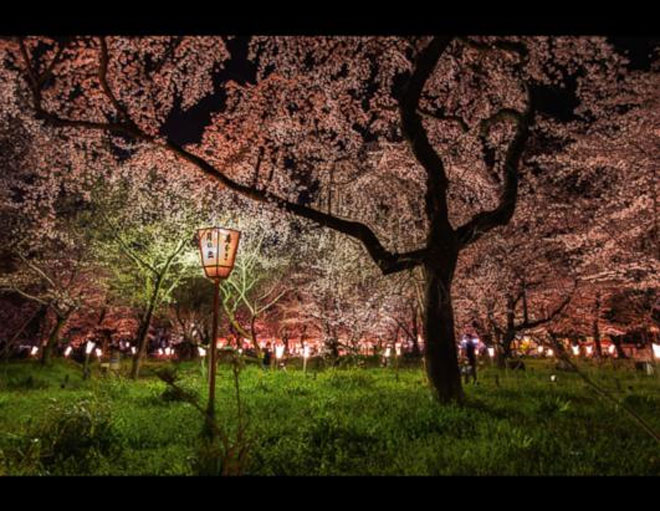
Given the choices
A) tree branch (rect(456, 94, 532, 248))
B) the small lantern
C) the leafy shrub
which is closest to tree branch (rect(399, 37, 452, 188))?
tree branch (rect(456, 94, 532, 248))

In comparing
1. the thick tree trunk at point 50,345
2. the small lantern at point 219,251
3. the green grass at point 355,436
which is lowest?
the green grass at point 355,436

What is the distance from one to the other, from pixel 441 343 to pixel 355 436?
135 inches

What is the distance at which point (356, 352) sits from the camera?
22609 mm

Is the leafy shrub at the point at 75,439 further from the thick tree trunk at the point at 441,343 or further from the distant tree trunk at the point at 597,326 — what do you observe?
the distant tree trunk at the point at 597,326

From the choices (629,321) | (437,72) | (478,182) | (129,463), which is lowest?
(129,463)

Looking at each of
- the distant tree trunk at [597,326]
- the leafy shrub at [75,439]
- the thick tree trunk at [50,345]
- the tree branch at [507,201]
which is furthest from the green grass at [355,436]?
the distant tree trunk at [597,326]

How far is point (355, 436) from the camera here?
661 centimetres

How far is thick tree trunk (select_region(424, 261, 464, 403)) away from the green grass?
503 millimetres

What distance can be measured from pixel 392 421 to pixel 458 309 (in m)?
16.8

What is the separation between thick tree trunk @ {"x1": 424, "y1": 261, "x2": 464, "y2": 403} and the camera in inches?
359

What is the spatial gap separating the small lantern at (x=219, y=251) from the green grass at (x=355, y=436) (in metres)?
2.91

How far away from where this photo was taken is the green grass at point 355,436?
5.29 m
